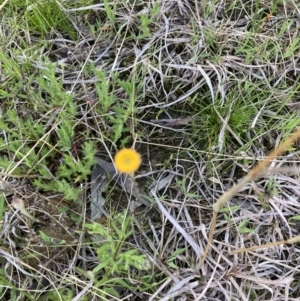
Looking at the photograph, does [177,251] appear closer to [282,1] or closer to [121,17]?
[121,17]

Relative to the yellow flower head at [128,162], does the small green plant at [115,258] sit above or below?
below

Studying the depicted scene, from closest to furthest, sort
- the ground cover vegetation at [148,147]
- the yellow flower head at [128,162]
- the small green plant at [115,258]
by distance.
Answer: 1. the yellow flower head at [128,162]
2. the small green plant at [115,258]
3. the ground cover vegetation at [148,147]

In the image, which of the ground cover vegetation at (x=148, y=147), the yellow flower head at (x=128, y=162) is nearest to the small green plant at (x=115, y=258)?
the ground cover vegetation at (x=148, y=147)

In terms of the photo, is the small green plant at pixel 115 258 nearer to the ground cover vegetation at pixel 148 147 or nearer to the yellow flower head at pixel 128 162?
the ground cover vegetation at pixel 148 147

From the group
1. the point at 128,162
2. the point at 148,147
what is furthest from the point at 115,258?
the point at 148,147

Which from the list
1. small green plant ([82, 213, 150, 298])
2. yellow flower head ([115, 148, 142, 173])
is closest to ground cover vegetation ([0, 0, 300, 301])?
small green plant ([82, 213, 150, 298])

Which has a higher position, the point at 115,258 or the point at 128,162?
the point at 128,162

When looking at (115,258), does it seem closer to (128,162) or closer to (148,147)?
(128,162)

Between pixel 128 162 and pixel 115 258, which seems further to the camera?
pixel 115 258

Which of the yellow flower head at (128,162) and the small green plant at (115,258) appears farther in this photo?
the small green plant at (115,258)
